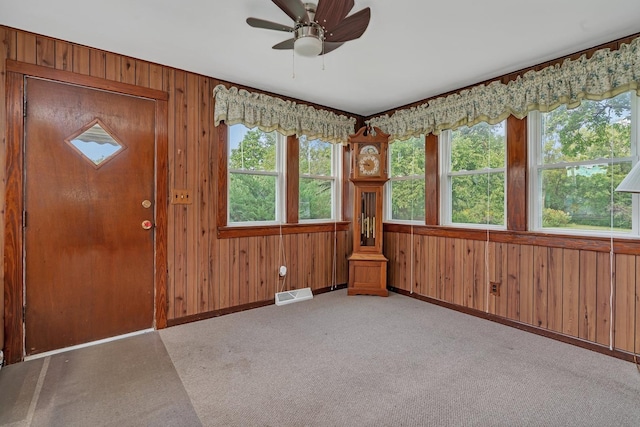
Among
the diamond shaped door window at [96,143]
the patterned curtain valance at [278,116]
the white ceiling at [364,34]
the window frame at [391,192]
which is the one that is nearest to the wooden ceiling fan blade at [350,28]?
the white ceiling at [364,34]

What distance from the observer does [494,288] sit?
325 centimetres

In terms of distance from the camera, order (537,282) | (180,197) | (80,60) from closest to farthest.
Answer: (80,60), (537,282), (180,197)

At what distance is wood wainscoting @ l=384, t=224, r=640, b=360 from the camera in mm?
2480

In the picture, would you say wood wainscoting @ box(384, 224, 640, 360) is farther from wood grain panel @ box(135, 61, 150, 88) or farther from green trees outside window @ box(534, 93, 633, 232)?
wood grain panel @ box(135, 61, 150, 88)

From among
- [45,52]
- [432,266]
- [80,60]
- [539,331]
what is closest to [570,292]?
[539,331]

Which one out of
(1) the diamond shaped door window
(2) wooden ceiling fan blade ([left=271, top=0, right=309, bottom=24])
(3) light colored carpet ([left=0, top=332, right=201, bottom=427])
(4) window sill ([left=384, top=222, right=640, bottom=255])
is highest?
(2) wooden ceiling fan blade ([left=271, top=0, right=309, bottom=24])

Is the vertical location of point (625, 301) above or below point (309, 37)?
below

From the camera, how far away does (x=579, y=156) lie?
275cm

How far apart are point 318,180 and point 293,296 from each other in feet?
4.97

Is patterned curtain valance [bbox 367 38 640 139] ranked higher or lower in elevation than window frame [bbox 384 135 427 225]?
higher

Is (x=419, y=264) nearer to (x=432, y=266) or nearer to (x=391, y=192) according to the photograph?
(x=432, y=266)

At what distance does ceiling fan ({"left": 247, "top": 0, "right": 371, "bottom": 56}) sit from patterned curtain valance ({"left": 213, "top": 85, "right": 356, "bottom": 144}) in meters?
1.35

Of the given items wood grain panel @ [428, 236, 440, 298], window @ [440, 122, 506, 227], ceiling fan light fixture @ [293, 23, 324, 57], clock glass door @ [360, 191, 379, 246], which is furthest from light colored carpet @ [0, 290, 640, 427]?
ceiling fan light fixture @ [293, 23, 324, 57]

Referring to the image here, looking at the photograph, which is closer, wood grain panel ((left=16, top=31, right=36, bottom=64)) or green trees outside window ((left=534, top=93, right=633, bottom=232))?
wood grain panel ((left=16, top=31, right=36, bottom=64))
